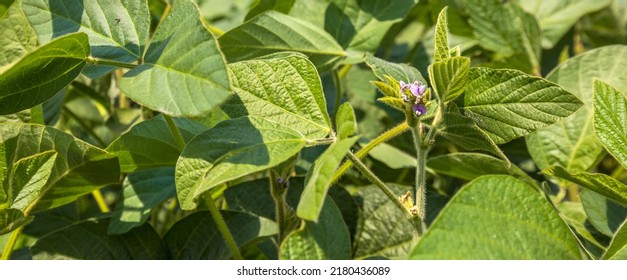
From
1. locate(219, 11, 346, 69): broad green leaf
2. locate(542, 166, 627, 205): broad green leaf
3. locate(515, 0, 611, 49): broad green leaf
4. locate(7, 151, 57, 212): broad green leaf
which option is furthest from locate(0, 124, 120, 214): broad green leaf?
locate(515, 0, 611, 49): broad green leaf

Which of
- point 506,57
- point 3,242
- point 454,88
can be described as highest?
point 454,88

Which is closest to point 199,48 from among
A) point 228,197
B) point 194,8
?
point 194,8

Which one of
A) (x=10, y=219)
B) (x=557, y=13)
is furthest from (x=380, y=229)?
(x=557, y=13)

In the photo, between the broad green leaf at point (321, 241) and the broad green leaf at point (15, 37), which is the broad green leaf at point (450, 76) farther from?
the broad green leaf at point (15, 37)

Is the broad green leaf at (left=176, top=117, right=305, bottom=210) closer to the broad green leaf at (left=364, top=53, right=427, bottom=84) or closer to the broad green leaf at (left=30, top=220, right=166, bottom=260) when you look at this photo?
the broad green leaf at (left=364, top=53, right=427, bottom=84)

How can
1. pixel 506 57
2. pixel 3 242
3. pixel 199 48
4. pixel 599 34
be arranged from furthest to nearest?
1. pixel 599 34
2. pixel 506 57
3. pixel 3 242
4. pixel 199 48

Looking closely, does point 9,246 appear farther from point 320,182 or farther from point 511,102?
point 511,102

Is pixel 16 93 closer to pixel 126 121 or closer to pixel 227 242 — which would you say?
pixel 227 242
